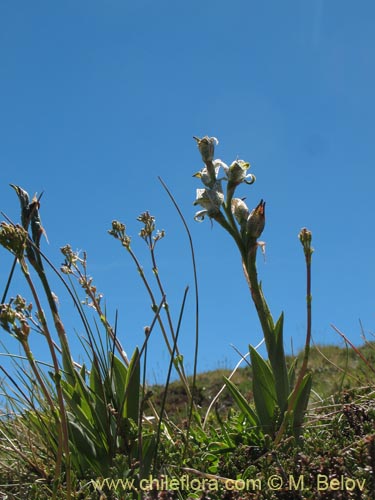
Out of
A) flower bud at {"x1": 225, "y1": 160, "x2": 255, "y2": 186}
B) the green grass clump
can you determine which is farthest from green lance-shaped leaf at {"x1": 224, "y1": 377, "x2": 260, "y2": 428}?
flower bud at {"x1": 225, "y1": 160, "x2": 255, "y2": 186}

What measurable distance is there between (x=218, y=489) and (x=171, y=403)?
9921 mm

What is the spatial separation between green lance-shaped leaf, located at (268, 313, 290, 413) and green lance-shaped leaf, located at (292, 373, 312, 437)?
56mm

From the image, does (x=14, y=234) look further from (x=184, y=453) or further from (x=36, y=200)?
(x=184, y=453)

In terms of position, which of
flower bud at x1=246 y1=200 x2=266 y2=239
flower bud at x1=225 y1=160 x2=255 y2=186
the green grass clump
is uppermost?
flower bud at x1=225 y1=160 x2=255 y2=186

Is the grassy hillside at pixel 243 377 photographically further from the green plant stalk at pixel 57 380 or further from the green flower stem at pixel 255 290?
the green plant stalk at pixel 57 380

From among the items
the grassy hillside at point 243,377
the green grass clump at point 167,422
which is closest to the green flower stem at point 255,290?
the green grass clump at point 167,422

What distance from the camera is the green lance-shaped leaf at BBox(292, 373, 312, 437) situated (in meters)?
3.10

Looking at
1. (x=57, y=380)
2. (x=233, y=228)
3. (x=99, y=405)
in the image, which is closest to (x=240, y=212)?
(x=233, y=228)

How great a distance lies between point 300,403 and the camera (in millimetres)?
3111

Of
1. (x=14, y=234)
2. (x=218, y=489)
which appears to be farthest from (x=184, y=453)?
(x=14, y=234)

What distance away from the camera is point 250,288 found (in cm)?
314

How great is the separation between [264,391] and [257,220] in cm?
92

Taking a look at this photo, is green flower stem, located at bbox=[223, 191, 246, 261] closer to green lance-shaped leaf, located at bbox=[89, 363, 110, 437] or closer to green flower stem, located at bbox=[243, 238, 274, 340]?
green flower stem, located at bbox=[243, 238, 274, 340]

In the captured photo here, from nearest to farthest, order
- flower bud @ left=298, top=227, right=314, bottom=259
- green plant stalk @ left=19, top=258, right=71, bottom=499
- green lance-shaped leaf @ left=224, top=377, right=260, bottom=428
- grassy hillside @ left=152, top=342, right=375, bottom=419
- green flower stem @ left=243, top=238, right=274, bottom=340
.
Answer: green plant stalk @ left=19, top=258, right=71, bottom=499 → flower bud @ left=298, top=227, right=314, bottom=259 → green flower stem @ left=243, top=238, right=274, bottom=340 → green lance-shaped leaf @ left=224, top=377, right=260, bottom=428 → grassy hillside @ left=152, top=342, right=375, bottom=419
